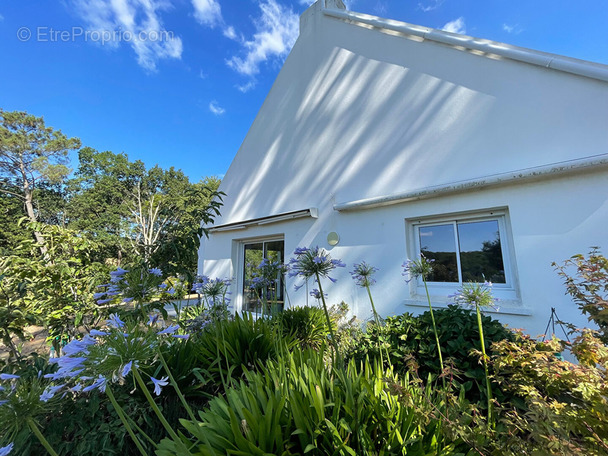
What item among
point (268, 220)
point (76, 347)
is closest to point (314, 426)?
point (76, 347)

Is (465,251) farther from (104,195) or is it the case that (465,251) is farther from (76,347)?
(104,195)

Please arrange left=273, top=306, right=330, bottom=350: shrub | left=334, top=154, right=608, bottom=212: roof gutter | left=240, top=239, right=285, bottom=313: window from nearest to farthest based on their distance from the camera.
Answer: left=334, top=154, right=608, bottom=212: roof gutter → left=273, top=306, right=330, bottom=350: shrub → left=240, top=239, right=285, bottom=313: window

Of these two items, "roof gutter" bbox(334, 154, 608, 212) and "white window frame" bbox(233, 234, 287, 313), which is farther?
"white window frame" bbox(233, 234, 287, 313)

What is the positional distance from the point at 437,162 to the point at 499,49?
60.5 inches

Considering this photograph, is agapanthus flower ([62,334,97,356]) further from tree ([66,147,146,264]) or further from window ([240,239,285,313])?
tree ([66,147,146,264])

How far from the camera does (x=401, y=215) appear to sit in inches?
146

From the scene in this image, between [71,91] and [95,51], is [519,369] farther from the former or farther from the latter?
[71,91]

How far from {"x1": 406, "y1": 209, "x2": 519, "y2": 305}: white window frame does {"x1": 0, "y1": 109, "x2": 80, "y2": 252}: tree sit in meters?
23.9

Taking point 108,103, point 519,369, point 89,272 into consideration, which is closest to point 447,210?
point 519,369

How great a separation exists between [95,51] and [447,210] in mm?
8697

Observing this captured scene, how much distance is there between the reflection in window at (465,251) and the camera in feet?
10.2

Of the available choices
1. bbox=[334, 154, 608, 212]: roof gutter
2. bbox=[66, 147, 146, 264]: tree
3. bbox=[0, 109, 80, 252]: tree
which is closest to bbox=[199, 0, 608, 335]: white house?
bbox=[334, 154, 608, 212]: roof gutter

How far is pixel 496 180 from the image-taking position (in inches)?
116

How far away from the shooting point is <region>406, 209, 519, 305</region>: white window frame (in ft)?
9.69
